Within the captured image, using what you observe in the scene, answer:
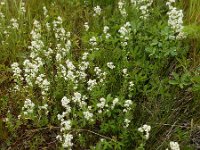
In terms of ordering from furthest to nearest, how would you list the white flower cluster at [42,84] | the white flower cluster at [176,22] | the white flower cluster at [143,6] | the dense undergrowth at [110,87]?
1. the white flower cluster at [143,6]
2. the white flower cluster at [176,22]
3. the white flower cluster at [42,84]
4. the dense undergrowth at [110,87]

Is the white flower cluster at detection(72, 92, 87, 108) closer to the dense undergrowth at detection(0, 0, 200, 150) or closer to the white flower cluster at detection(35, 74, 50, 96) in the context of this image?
the dense undergrowth at detection(0, 0, 200, 150)

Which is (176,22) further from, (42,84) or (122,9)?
(42,84)

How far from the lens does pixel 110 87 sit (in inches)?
129

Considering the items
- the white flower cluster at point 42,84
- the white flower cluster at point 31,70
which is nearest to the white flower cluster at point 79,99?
the white flower cluster at point 42,84

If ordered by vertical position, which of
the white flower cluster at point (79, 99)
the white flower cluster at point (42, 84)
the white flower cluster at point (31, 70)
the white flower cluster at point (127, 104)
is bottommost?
the white flower cluster at point (127, 104)

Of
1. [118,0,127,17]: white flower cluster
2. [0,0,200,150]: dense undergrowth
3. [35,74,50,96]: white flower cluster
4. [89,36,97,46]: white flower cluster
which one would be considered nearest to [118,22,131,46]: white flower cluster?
[0,0,200,150]: dense undergrowth

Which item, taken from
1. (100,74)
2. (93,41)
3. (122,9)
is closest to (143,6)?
(122,9)

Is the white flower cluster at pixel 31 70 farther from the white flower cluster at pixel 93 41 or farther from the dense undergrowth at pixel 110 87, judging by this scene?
the white flower cluster at pixel 93 41

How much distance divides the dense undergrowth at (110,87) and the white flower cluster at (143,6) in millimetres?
14

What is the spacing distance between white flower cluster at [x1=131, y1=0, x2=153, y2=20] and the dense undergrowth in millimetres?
14

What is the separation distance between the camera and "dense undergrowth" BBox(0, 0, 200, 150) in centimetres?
295

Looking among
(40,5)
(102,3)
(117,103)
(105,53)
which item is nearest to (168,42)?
(105,53)

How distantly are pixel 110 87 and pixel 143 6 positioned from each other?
79cm

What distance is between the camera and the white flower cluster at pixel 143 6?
3570 millimetres
